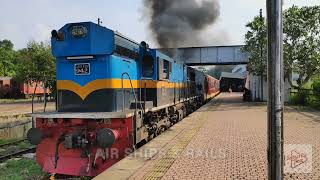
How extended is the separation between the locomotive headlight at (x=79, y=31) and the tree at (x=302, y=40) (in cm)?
2303

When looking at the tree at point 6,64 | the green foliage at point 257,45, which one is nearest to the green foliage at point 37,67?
the green foliage at point 257,45

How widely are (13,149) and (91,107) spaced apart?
661 centimetres

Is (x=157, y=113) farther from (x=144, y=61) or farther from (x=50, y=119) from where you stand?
(x=50, y=119)

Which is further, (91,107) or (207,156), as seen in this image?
(91,107)

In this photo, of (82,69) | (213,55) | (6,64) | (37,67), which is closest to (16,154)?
(82,69)

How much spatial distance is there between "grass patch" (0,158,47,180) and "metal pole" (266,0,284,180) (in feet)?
22.6

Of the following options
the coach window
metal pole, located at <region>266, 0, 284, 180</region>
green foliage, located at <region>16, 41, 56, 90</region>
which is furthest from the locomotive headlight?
green foliage, located at <region>16, 41, 56, 90</region>

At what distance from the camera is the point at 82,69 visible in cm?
987

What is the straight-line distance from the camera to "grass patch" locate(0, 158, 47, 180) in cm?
995

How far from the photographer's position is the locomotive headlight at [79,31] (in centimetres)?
958

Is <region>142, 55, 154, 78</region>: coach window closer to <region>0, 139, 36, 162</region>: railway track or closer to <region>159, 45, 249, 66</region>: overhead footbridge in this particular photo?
<region>0, 139, 36, 162</region>: railway track

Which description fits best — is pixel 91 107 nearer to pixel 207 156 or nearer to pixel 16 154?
pixel 207 156

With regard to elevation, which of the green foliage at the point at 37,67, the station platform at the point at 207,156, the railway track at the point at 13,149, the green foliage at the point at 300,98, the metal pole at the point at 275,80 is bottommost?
the railway track at the point at 13,149

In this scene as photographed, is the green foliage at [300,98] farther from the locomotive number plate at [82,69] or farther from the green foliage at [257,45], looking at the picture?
the locomotive number plate at [82,69]
